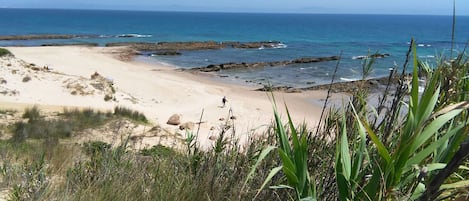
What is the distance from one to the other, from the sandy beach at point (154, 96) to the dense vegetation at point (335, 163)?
910cm

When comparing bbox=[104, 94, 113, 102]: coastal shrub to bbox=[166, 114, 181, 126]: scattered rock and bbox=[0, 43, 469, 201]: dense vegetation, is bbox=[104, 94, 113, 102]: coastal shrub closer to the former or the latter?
bbox=[166, 114, 181, 126]: scattered rock

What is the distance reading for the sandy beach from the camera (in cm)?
1617

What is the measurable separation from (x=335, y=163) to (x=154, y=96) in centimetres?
1966

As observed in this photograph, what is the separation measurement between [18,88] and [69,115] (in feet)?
20.4

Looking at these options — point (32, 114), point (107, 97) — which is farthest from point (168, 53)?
point (32, 114)

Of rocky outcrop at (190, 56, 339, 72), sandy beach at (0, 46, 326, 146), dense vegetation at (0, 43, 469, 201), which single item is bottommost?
rocky outcrop at (190, 56, 339, 72)

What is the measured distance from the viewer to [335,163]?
176 centimetres

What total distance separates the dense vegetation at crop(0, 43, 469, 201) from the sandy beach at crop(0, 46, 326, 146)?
910 cm

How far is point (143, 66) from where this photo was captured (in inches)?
1291

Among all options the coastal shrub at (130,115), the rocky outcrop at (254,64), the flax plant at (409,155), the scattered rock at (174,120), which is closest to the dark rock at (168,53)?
the rocky outcrop at (254,64)

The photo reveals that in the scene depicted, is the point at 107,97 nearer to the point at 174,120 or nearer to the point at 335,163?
the point at 174,120

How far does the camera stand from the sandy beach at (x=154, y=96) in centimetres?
1617

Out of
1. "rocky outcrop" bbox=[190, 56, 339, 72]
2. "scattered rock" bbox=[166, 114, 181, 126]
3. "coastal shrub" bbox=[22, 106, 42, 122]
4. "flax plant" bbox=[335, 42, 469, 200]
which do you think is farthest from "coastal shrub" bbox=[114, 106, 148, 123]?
"rocky outcrop" bbox=[190, 56, 339, 72]

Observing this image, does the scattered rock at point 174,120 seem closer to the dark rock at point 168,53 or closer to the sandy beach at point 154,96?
the sandy beach at point 154,96
